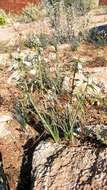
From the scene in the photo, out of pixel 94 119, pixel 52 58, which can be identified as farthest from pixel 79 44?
pixel 94 119

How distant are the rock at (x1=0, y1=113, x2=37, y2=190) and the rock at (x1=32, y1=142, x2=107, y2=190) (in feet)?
0.85

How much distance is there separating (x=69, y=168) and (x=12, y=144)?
90 cm

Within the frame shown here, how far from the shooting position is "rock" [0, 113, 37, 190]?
411cm

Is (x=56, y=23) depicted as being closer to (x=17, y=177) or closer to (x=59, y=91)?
(x=59, y=91)

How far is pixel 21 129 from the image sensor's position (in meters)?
4.59

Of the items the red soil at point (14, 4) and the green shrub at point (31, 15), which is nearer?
the green shrub at point (31, 15)

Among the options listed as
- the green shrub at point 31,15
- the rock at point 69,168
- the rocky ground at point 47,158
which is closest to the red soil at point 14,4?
the green shrub at point 31,15

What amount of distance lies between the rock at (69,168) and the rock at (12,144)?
0.26 meters

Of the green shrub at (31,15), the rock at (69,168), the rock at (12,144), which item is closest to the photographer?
the rock at (69,168)

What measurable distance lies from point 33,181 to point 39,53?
4.58 ft

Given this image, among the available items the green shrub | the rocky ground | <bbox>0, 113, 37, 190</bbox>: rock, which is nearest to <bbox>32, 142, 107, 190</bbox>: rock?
the rocky ground

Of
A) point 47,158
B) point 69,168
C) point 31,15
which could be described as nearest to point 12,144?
point 47,158

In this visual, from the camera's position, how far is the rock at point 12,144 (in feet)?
13.5

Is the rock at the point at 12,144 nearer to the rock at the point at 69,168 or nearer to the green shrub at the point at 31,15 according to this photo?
the rock at the point at 69,168
